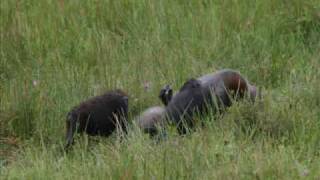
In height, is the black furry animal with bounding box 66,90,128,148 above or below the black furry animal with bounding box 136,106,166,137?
above

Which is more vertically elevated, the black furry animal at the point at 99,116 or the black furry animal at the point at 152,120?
the black furry animal at the point at 99,116

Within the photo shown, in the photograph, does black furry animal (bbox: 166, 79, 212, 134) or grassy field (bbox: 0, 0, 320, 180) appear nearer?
grassy field (bbox: 0, 0, 320, 180)

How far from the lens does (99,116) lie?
16.7 ft

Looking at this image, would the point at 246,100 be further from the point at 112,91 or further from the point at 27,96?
the point at 27,96

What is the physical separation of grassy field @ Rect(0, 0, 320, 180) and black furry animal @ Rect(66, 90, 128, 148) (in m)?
0.08

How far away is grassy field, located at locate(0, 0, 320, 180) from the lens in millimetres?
4238

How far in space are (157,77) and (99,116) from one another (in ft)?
2.89

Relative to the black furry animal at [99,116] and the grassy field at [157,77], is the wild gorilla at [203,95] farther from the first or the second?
the black furry animal at [99,116]

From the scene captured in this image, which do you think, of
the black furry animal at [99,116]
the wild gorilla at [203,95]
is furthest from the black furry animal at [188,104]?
the black furry animal at [99,116]

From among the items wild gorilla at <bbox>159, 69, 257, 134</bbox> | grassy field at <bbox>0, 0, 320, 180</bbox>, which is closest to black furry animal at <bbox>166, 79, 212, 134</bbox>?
wild gorilla at <bbox>159, 69, 257, 134</bbox>

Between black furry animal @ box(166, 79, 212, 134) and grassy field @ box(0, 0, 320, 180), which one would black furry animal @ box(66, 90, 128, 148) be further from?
black furry animal @ box(166, 79, 212, 134)

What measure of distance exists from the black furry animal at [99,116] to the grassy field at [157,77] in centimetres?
8

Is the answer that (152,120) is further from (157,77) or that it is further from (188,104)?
A: (157,77)

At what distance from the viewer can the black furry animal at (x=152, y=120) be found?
16.6ft
